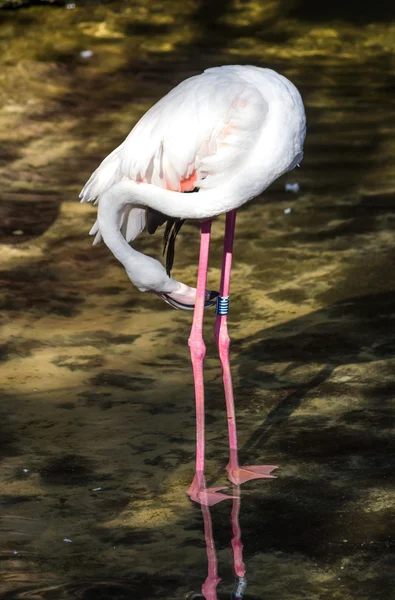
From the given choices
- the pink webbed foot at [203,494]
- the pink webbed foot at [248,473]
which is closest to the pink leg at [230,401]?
the pink webbed foot at [248,473]

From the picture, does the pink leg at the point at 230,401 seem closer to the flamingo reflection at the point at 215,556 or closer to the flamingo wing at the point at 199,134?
the flamingo reflection at the point at 215,556

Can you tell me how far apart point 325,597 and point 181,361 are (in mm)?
2222

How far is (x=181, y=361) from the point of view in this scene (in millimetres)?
5852

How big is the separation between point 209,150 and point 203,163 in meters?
0.06

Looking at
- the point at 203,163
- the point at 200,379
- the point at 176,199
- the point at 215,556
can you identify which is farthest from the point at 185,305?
the point at 215,556

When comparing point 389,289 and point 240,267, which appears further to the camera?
point 240,267

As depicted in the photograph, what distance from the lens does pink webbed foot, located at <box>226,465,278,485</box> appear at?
466cm

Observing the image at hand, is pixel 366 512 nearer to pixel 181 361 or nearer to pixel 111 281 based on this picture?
pixel 181 361

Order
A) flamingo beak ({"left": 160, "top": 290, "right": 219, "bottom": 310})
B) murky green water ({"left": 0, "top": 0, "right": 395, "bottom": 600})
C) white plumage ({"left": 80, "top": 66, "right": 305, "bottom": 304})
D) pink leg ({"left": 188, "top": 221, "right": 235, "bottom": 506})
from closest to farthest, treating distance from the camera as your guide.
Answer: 1. murky green water ({"left": 0, "top": 0, "right": 395, "bottom": 600})
2. white plumage ({"left": 80, "top": 66, "right": 305, "bottom": 304})
3. pink leg ({"left": 188, "top": 221, "right": 235, "bottom": 506})
4. flamingo beak ({"left": 160, "top": 290, "right": 219, "bottom": 310})

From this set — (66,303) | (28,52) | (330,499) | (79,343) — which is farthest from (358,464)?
(28,52)

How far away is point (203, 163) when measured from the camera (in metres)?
4.56

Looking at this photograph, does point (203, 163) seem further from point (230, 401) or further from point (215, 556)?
point (215, 556)

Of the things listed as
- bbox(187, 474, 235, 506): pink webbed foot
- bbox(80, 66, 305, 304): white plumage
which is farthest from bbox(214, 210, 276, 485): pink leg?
bbox(80, 66, 305, 304): white plumage

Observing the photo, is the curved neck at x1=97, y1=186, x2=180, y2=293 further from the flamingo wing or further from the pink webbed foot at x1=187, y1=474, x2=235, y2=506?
the pink webbed foot at x1=187, y1=474, x2=235, y2=506
